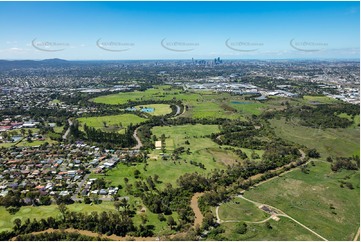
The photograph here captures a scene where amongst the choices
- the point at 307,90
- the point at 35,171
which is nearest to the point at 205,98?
the point at 307,90

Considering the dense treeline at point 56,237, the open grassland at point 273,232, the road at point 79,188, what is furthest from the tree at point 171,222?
the road at point 79,188

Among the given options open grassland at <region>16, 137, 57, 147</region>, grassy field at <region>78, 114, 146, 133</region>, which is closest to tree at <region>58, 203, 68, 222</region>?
open grassland at <region>16, 137, 57, 147</region>

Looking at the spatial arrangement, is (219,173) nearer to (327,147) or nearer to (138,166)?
(138,166)

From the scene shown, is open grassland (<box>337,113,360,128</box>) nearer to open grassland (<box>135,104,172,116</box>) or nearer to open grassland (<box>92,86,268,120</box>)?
open grassland (<box>92,86,268,120</box>)

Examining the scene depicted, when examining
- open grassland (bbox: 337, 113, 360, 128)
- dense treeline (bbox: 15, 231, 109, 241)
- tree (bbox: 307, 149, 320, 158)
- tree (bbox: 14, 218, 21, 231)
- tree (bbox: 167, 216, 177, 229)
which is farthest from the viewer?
open grassland (bbox: 337, 113, 360, 128)

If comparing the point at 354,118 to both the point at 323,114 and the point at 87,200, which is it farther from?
the point at 87,200

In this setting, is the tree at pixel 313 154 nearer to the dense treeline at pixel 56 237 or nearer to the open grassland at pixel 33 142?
the dense treeline at pixel 56 237
